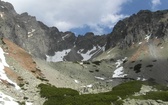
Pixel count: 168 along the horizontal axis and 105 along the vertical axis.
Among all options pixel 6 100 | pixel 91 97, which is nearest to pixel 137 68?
pixel 91 97

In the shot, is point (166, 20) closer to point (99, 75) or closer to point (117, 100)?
point (99, 75)

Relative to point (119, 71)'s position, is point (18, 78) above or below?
below

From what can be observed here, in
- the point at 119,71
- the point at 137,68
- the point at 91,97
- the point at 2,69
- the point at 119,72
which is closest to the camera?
Result: the point at 91,97

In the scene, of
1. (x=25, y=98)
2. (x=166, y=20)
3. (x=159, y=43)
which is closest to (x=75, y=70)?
(x=25, y=98)

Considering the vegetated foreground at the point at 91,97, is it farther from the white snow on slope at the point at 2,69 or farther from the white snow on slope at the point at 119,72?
the white snow on slope at the point at 119,72

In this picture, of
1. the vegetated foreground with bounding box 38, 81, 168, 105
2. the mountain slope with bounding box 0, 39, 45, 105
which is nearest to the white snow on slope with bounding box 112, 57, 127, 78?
the mountain slope with bounding box 0, 39, 45, 105

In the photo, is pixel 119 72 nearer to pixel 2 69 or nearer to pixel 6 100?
pixel 2 69

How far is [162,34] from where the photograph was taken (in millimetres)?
180875

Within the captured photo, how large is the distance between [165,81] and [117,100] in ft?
249

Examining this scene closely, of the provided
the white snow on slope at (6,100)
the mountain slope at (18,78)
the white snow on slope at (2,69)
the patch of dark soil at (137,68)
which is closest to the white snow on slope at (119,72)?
the patch of dark soil at (137,68)

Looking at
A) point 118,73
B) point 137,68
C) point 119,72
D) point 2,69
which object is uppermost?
point 137,68

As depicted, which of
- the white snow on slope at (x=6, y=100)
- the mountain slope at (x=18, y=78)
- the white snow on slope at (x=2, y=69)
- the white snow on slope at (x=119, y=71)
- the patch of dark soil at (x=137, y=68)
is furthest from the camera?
the patch of dark soil at (x=137, y=68)

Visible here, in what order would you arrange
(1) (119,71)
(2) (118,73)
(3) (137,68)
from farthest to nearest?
(1) (119,71) < (3) (137,68) < (2) (118,73)

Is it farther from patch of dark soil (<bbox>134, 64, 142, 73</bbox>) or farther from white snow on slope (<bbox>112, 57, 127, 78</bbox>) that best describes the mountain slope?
patch of dark soil (<bbox>134, 64, 142, 73</bbox>)
